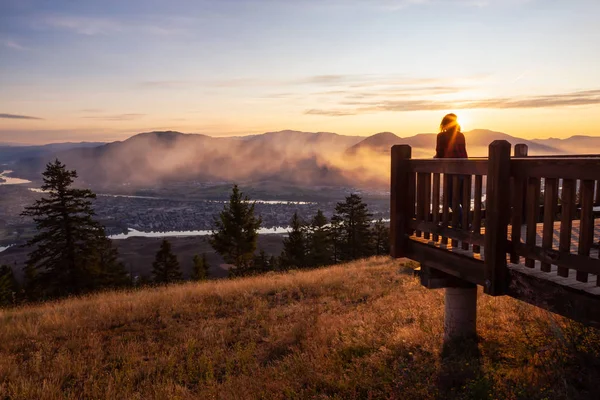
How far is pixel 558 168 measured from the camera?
12.5ft

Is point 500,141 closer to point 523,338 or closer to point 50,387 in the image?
point 523,338

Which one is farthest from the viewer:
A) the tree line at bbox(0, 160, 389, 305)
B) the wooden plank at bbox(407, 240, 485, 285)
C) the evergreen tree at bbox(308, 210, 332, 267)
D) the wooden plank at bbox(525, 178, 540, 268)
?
the evergreen tree at bbox(308, 210, 332, 267)

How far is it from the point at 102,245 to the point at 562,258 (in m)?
30.1

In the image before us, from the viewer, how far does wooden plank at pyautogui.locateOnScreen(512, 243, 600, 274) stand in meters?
3.60

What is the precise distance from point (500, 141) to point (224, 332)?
622 cm

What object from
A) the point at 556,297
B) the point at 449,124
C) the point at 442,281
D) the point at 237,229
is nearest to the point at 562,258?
the point at 556,297

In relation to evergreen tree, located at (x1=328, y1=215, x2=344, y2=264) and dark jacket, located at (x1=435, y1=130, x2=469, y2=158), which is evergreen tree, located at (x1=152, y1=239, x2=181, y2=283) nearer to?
evergreen tree, located at (x1=328, y1=215, x2=344, y2=264)

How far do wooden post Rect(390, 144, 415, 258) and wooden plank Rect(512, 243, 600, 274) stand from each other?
1.95 m

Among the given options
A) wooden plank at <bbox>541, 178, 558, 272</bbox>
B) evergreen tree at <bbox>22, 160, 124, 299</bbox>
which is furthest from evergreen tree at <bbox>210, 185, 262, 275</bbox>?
wooden plank at <bbox>541, 178, 558, 272</bbox>

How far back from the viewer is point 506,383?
15.5ft

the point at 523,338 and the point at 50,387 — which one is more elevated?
the point at 523,338

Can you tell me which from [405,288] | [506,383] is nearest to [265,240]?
[405,288]

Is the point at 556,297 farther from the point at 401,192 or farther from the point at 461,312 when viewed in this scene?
the point at 401,192

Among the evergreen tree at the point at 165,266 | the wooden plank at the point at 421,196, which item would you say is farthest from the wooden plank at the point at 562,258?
the evergreen tree at the point at 165,266
